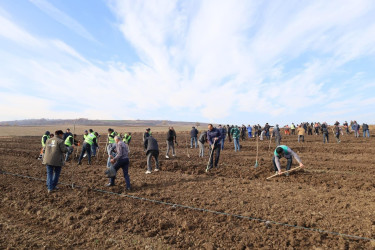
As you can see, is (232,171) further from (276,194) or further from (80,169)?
(80,169)

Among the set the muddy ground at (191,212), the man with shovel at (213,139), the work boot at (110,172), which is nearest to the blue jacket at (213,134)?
the man with shovel at (213,139)

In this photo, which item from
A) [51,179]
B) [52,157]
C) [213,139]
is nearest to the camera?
[52,157]

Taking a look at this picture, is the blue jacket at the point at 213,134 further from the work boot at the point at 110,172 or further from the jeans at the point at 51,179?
the jeans at the point at 51,179

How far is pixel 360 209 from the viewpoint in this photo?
5.15 meters

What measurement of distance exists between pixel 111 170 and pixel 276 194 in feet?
16.3

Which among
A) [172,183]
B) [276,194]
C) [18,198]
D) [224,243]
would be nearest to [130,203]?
[172,183]

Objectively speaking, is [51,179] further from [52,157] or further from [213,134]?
[213,134]

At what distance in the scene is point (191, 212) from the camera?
511 centimetres

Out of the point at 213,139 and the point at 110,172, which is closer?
the point at 110,172

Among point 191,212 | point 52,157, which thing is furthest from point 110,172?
point 191,212

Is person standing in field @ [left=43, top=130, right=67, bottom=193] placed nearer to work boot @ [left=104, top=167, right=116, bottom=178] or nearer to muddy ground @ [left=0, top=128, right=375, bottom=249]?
muddy ground @ [left=0, top=128, right=375, bottom=249]

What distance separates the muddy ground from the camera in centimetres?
395

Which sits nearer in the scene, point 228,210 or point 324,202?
point 228,210

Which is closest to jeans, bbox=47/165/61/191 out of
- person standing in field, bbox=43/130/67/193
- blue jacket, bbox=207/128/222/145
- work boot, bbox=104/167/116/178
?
person standing in field, bbox=43/130/67/193
